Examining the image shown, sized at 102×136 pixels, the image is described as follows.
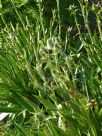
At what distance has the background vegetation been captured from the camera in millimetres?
2536

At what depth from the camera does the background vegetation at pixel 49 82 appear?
2.54 metres

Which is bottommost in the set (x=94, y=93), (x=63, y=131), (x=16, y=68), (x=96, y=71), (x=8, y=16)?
(x=63, y=131)

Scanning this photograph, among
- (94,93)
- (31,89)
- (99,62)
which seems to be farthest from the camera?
(31,89)

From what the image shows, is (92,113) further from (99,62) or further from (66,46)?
(66,46)

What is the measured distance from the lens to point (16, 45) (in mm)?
3715

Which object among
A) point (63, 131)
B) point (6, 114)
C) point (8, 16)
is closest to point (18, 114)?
point (6, 114)

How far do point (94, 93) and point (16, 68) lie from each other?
35.8 inches

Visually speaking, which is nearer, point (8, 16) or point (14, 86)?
point (14, 86)

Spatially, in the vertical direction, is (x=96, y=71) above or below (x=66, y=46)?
below

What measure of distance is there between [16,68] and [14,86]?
0.58 ft

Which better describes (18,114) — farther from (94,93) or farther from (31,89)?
(94,93)

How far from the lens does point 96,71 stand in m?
3.35

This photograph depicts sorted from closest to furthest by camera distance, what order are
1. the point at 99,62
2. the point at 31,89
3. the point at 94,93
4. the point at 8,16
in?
1. the point at 94,93
2. the point at 99,62
3. the point at 31,89
4. the point at 8,16

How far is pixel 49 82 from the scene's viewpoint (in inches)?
128
